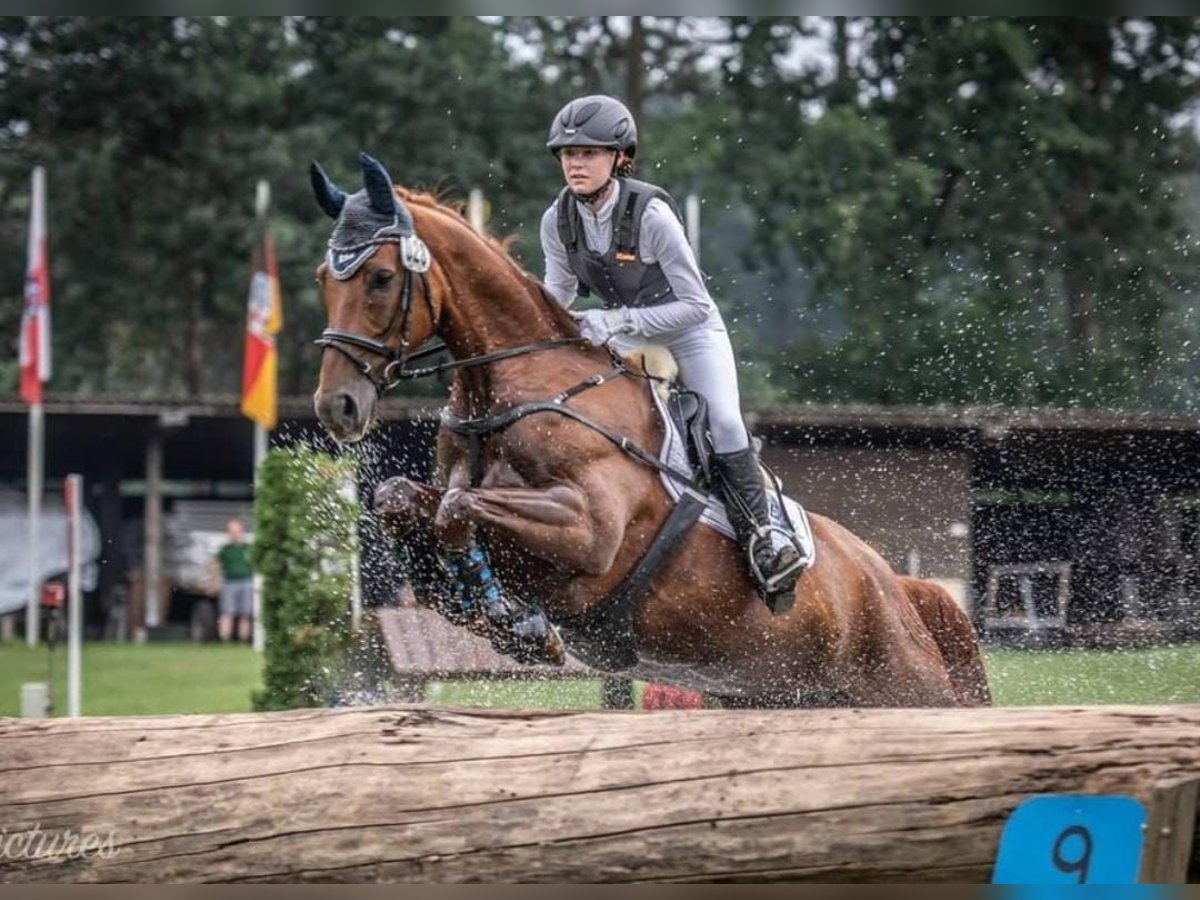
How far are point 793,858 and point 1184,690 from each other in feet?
15.4

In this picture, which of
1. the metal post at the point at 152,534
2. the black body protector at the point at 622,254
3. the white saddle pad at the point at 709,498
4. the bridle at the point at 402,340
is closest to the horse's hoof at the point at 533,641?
the white saddle pad at the point at 709,498

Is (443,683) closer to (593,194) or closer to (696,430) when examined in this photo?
(696,430)

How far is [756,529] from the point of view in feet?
20.8

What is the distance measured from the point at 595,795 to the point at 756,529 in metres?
2.04

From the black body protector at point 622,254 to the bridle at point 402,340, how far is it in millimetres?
447

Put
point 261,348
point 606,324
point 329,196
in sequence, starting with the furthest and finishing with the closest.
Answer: point 261,348, point 606,324, point 329,196

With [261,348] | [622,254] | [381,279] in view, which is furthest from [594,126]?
[261,348]

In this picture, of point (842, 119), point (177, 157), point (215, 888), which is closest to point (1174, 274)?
point (842, 119)

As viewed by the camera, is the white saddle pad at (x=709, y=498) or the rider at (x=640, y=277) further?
the white saddle pad at (x=709, y=498)

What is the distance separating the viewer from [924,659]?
7.05 metres

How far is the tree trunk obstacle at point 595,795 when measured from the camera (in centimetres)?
440

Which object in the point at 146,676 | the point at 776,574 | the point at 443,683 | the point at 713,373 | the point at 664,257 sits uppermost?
the point at 664,257

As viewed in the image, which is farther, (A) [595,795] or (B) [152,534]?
(B) [152,534]

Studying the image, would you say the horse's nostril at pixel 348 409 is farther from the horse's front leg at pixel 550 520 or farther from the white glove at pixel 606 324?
the white glove at pixel 606 324
